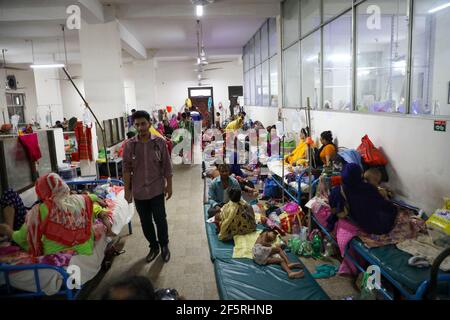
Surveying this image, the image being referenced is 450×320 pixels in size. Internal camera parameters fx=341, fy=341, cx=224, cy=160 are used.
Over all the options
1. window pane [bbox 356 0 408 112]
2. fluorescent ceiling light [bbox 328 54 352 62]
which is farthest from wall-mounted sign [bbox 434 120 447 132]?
fluorescent ceiling light [bbox 328 54 352 62]

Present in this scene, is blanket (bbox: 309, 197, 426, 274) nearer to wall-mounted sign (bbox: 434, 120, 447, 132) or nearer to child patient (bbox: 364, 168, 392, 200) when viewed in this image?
child patient (bbox: 364, 168, 392, 200)

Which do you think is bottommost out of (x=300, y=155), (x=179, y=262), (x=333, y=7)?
(x=179, y=262)

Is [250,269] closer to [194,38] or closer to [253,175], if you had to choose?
[253,175]

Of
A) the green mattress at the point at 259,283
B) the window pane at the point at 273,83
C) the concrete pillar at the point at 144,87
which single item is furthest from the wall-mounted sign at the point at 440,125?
the concrete pillar at the point at 144,87

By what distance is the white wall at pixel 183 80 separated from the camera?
19.3 metres

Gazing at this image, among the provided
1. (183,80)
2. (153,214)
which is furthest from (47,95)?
(153,214)

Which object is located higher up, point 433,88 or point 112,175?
point 433,88

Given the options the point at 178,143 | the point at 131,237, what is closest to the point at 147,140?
the point at 131,237

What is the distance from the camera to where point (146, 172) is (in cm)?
355

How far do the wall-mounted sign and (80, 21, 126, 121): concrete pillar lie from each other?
6485 millimetres

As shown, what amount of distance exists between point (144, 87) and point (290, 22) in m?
7.97

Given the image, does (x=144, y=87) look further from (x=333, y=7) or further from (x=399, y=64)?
(x=399, y=64)

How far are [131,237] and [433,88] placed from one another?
170 inches

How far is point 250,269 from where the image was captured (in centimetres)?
334
